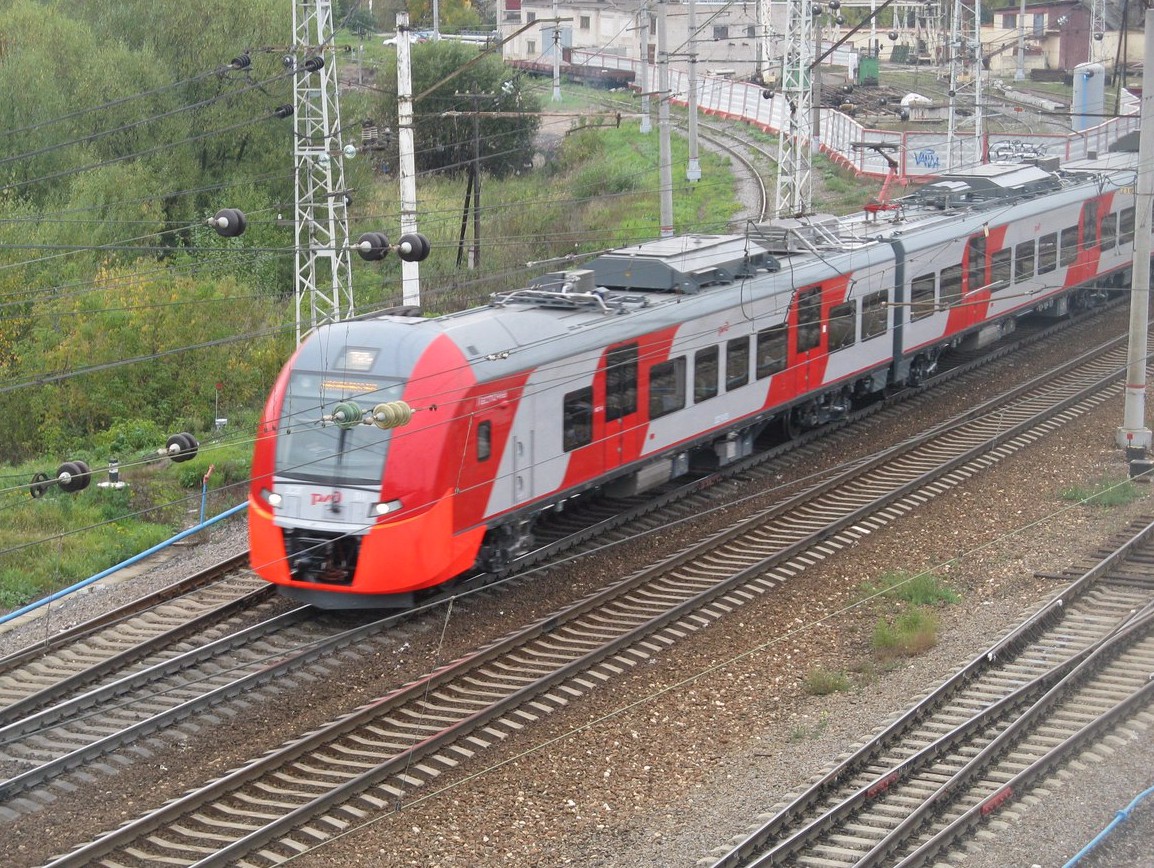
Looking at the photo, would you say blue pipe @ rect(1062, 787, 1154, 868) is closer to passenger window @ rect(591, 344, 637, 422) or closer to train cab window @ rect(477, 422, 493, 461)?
train cab window @ rect(477, 422, 493, 461)

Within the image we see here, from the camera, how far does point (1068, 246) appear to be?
89.3ft

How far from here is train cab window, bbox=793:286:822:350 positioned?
19.9 meters

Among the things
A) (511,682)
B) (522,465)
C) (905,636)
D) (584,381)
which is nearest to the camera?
(511,682)

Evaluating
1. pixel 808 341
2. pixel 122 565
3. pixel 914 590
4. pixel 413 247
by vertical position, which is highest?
pixel 413 247

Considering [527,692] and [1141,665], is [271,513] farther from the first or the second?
[1141,665]

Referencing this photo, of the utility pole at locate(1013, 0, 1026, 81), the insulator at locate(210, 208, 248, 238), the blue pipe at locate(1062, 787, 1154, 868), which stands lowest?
the blue pipe at locate(1062, 787, 1154, 868)

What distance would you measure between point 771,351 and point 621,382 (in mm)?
3529

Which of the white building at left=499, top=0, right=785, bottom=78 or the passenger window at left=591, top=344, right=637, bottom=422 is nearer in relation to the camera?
the passenger window at left=591, top=344, right=637, bottom=422

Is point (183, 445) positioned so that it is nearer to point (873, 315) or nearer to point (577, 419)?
point (577, 419)

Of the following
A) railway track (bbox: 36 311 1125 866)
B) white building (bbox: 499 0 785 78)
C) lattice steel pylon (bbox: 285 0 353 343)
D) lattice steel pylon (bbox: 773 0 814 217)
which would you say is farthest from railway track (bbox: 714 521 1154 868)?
white building (bbox: 499 0 785 78)

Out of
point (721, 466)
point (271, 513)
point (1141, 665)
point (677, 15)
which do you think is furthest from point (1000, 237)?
point (677, 15)

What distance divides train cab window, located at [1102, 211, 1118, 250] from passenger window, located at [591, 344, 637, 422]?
1547cm

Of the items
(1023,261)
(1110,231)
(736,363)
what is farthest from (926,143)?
(736,363)

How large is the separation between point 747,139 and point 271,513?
133 ft
